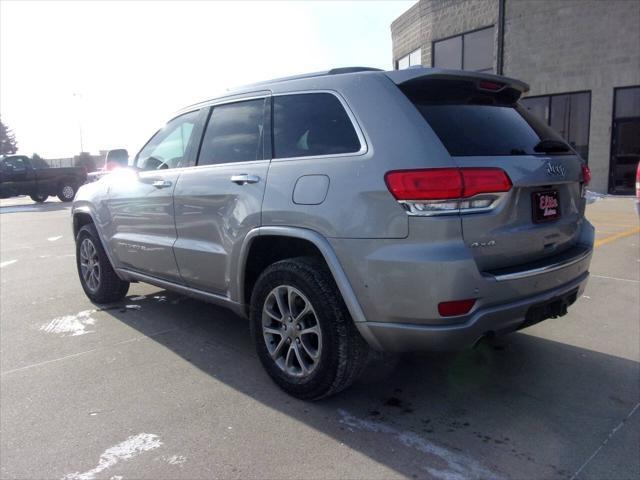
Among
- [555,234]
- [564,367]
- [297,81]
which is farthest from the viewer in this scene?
[564,367]

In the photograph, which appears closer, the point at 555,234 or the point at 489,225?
the point at 489,225

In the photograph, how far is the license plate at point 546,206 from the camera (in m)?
2.92

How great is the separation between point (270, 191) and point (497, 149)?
1.32 meters

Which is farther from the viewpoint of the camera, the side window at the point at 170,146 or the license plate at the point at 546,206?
the side window at the point at 170,146

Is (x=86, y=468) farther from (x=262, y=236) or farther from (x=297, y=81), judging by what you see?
(x=297, y=81)

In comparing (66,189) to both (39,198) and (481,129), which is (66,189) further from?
(481,129)

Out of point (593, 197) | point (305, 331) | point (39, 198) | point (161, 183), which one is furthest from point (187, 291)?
point (39, 198)

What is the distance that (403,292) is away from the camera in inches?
A: 104

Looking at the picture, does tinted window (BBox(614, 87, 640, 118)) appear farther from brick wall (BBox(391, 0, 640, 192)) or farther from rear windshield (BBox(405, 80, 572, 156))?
rear windshield (BBox(405, 80, 572, 156))

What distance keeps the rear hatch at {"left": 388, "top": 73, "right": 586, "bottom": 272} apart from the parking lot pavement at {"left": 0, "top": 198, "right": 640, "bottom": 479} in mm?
903

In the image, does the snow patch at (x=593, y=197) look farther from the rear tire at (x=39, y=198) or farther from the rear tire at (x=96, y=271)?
the rear tire at (x=39, y=198)

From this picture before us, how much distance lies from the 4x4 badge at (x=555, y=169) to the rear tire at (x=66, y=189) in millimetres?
22368

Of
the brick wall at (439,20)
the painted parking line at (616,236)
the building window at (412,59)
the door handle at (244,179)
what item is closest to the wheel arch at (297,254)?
the door handle at (244,179)

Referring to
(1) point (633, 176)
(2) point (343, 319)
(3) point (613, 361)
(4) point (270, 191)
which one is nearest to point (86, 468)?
(2) point (343, 319)
